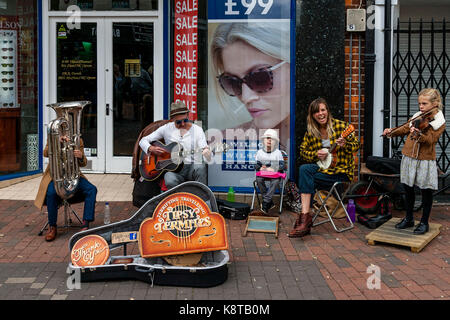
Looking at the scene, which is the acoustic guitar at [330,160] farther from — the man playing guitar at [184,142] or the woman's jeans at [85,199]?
the woman's jeans at [85,199]

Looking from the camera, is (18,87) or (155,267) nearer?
(155,267)

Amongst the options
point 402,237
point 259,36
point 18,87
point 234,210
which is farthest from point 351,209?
point 18,87

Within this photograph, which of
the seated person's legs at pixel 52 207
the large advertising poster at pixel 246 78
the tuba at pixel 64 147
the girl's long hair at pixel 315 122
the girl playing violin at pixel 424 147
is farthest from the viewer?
the large advertising poster at pixel 246 78

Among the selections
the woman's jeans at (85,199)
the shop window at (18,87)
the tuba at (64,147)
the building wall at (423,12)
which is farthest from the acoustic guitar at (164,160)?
the building wall at (423,12)

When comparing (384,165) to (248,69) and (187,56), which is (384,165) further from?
(187,56)

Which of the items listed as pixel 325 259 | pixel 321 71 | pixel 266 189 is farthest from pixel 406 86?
pixel 325 259

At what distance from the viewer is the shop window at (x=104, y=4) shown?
30.4ft

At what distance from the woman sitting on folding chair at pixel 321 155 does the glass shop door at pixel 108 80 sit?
11.1ft

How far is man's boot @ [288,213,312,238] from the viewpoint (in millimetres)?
6383

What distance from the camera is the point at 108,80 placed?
372 inches

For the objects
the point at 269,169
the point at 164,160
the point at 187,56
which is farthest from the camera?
the point at 187,56

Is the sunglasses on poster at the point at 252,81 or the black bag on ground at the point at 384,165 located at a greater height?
the sunglasses on poster at the point at 252,81

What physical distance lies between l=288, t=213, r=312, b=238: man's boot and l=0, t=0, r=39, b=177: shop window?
5.05 m

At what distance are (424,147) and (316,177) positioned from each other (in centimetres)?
125
